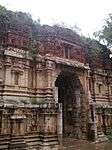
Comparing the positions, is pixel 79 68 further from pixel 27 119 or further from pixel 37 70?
pixel 27 119

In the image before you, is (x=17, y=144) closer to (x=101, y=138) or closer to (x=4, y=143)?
(x=4, y=143)

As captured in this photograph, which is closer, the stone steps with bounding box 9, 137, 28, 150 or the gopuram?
the stone steps with bounding box 9, 137, 28, 150

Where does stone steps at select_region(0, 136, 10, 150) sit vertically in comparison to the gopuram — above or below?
below

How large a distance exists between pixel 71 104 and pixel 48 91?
358 cm

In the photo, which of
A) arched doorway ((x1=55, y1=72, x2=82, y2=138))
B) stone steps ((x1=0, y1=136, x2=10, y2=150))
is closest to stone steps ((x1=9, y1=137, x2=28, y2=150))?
stone steps ((x1=0, y1=136, x2=10, y2=150))

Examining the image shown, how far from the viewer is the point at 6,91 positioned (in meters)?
12.3

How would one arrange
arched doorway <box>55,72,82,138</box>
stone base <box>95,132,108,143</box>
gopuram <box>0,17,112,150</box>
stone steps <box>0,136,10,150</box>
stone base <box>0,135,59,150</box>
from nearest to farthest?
stone steps <box>0,136,10,150</box> < stone base <box>0,135,59,150</box> < gopuram <box>0,17,112,150</box> < stone base <box>95,132,108,143</box> < arched doorway <box>55,72,82,138</box>

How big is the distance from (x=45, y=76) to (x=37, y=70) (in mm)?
567

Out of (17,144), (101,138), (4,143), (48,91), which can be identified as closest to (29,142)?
(17,144)

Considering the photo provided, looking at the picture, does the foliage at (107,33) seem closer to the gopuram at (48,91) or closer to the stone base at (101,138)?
the gopuram at (48,91)

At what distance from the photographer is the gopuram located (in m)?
12.0

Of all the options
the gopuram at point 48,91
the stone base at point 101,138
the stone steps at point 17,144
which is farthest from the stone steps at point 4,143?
the stone base at point 101,138

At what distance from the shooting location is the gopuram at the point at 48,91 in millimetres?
11969

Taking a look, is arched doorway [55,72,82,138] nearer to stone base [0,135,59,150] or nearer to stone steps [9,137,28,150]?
stone base [0,135,59,150]
